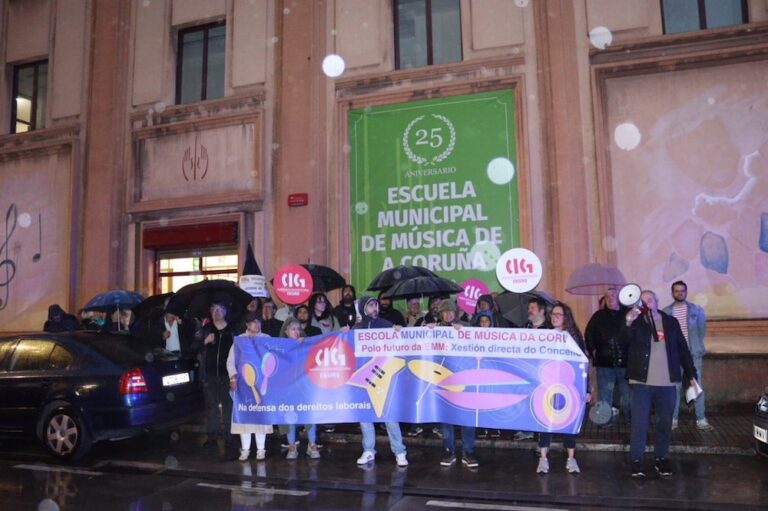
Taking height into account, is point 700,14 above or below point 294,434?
above

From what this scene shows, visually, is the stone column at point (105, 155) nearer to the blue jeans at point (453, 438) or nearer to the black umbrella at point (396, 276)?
the black umbrella at point (396, 276)

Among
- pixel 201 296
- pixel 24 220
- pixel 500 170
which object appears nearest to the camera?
pixel 201 296

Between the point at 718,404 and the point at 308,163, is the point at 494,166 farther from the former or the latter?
the point at 718,404

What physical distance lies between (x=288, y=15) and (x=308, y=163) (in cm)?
338

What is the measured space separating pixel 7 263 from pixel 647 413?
1512 centimetres

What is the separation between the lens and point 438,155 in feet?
40.7

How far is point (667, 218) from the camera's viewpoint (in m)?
11.0

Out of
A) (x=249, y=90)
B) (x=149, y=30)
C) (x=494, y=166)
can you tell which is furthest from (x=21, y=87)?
(x=494, y=166)

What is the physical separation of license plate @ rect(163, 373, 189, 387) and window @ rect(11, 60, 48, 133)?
36.5ft

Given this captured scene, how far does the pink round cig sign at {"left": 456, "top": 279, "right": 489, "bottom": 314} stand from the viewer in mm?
10453

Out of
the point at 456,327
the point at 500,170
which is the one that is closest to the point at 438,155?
the point at 500,170

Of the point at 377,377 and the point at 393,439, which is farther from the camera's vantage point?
the point at 377,377

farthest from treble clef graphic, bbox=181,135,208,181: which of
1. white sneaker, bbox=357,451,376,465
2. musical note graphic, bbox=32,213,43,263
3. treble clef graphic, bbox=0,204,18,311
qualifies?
white sneaker, bbox=357,451,376,465

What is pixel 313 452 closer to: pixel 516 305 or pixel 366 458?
pixel 366 458
